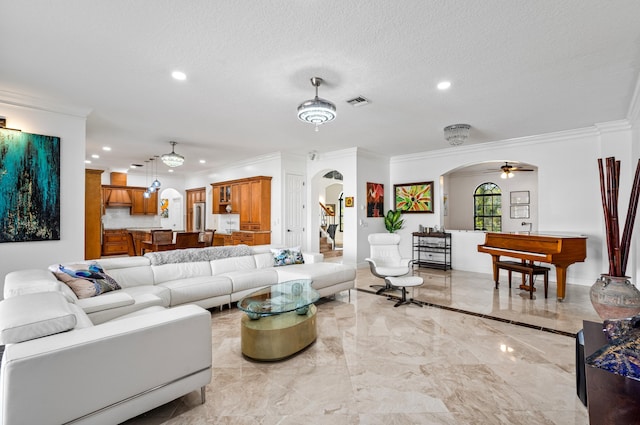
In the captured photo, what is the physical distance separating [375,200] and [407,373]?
5.34 metres

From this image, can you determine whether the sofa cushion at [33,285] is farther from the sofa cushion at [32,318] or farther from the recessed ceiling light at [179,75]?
the recessed ceiling light at [179,75]

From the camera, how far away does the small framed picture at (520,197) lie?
9398 mm

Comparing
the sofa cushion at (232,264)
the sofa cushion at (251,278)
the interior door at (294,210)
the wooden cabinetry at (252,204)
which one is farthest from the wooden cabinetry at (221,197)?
the sofa cushion at (251,278)

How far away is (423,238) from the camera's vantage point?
24.7ft

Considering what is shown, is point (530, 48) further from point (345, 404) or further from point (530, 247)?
point (345, 404)

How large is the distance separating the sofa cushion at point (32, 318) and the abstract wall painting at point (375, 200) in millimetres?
6191

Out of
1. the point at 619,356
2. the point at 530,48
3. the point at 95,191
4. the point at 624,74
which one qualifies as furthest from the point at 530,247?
the point at 95,191

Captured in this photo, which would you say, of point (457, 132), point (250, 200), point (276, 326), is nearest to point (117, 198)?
point (250, 200)

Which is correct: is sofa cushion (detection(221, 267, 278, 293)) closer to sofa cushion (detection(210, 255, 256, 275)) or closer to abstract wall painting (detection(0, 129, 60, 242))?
sofa cushion (detection(210, 255, 256, 275))

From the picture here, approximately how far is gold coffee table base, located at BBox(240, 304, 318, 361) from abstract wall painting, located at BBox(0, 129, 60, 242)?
321 centimetres

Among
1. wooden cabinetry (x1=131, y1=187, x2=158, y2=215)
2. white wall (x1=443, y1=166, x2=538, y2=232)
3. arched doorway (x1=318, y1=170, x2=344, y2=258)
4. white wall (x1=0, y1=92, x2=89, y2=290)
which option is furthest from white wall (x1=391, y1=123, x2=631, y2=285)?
wooden cabinetry (x1=131, y1=187, x2=158, y2=215)

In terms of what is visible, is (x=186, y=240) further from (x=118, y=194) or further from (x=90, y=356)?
(x=118, y=194)

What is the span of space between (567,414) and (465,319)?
5.71 ft

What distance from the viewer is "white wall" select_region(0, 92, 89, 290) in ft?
12.5
